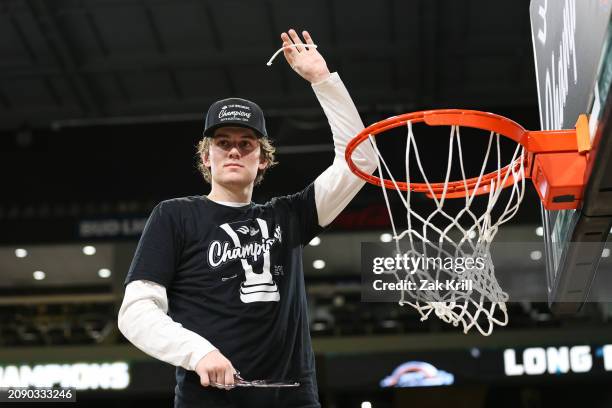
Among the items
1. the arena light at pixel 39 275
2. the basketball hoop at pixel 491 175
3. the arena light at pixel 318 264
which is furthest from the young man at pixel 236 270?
the arena light at pixel 39 275

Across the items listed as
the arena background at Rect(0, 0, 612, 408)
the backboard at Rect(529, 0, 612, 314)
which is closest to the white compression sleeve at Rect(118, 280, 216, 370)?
the backboard at Rect(529, 0, 612, 314)

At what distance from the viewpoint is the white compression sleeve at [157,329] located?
2404 millimetres

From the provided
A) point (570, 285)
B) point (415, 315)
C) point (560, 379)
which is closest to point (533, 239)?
point (415, 315)

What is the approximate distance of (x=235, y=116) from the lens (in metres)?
2.85

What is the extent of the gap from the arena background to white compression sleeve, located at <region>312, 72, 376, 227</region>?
8.84 m

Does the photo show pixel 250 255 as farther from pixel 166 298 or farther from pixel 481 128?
pixel 481 128

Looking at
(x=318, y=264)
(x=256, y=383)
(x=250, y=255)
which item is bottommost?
(x=256, y=383)

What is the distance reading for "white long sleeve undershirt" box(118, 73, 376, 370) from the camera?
7.96ft

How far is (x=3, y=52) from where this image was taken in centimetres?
1280

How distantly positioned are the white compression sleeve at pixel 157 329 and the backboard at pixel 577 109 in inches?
49.7

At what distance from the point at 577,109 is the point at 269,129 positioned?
1163cm

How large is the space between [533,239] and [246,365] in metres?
15.4
